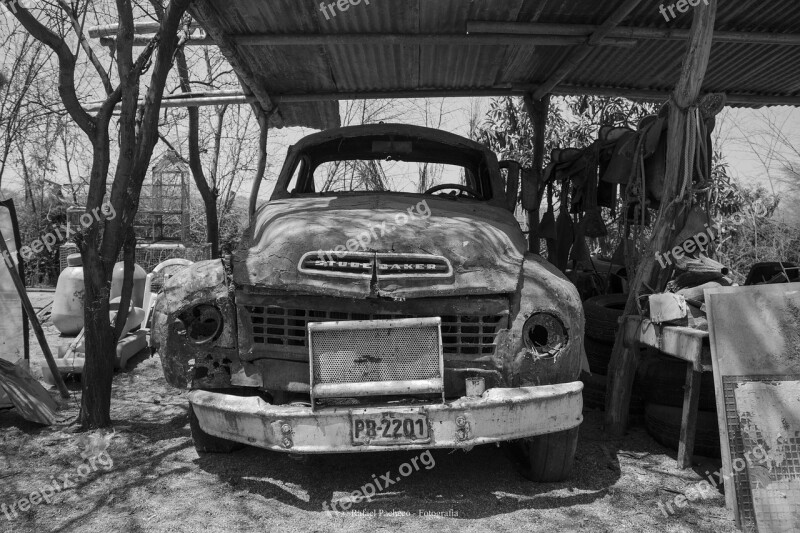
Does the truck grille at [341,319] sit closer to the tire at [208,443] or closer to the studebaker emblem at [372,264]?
the studebaker emblem at [372,264]

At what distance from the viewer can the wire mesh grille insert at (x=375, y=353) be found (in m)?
2.94

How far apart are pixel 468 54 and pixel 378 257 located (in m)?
3.60

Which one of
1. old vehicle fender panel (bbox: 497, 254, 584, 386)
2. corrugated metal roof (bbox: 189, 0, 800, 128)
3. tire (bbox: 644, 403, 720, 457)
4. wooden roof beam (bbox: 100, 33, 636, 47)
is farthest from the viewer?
wooden roof beam (bbox: 100, 33, 636, 47)

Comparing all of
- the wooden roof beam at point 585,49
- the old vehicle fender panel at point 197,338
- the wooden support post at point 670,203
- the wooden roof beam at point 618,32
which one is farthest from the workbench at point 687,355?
the wooden roof beam at point 618,32

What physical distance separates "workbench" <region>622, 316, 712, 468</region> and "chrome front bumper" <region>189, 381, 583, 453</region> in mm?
756

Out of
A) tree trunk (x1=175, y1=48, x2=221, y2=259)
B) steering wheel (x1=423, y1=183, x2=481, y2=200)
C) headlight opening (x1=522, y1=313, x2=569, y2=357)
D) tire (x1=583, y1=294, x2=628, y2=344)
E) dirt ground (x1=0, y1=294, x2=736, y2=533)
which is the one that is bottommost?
dirt ground (x1=0, y1=294, x2=736, y2=533)

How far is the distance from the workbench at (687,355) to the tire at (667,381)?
32cm

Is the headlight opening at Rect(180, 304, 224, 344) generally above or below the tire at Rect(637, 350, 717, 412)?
above

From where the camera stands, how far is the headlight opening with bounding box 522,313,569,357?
10.0ft

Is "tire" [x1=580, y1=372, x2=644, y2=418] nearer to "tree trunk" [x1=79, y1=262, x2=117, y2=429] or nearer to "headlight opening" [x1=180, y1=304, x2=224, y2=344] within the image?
"headlight opening" [x1=180, y1=304, x2=224, y2=344]

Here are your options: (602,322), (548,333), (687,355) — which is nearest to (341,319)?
(548,333)

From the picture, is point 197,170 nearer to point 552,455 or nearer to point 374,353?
point 374,353

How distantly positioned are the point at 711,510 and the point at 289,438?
202 cm

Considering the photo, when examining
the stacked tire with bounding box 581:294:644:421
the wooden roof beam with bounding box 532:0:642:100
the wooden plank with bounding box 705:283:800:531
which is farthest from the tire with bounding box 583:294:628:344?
the wooden roof beam with bounding box 532:0:642:100
